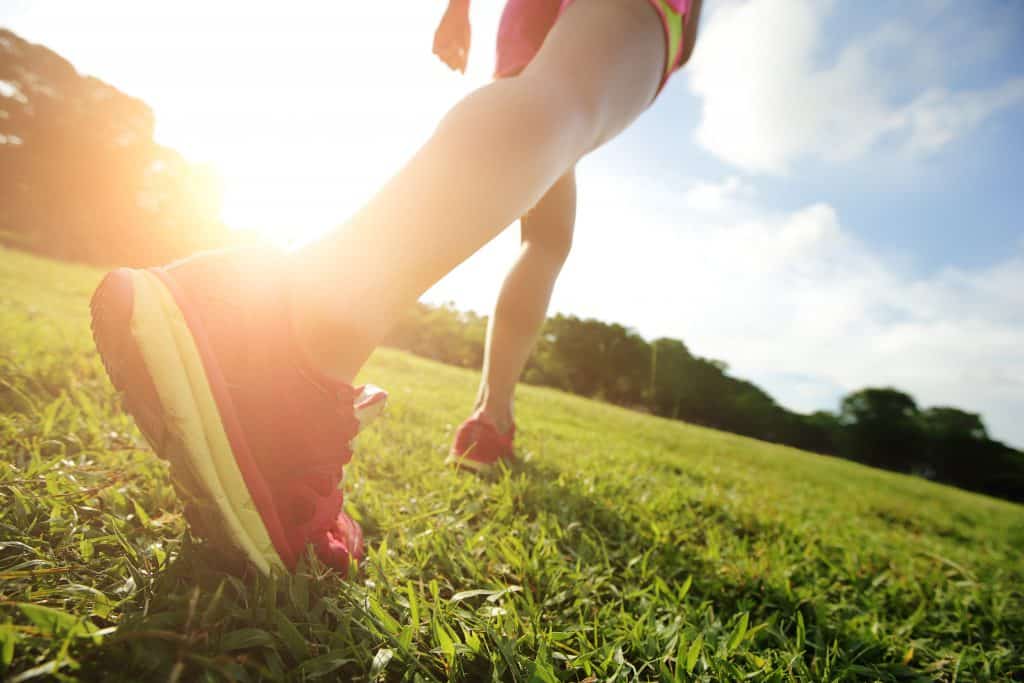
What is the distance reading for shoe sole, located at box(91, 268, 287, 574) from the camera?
24.1 inches

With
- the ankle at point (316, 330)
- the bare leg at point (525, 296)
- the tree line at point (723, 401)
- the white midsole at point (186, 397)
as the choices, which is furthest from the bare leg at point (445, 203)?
the tree line at point (723, 401)

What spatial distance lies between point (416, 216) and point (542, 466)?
4.55 ft

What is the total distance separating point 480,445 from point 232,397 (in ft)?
3.31

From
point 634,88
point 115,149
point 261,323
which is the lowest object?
point 261,323

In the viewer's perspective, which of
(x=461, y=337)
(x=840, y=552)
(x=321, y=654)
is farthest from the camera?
(x=461, y=337)

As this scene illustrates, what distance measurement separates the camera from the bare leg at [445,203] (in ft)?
2.28

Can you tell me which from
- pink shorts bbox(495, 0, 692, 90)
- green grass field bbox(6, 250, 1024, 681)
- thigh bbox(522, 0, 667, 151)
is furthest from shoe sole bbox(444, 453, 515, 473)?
pink shorts bbox(495, 0, 692, 90)

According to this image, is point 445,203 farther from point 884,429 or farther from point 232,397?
point 884,429

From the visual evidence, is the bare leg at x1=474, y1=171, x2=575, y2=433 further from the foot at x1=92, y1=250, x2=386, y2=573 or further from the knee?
the foot at x1=92, y1=250, x2=386, y2=573

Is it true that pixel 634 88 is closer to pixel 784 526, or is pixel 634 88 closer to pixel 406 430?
pixel 406 430

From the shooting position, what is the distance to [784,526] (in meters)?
1.89

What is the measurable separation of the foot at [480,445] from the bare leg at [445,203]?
2.93 feet

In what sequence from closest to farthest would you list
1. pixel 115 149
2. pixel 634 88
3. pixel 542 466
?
pixel 634 88 < pixel 542 466 < pixel 115 149

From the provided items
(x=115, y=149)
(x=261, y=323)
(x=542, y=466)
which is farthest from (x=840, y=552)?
(x=115, y=149)
